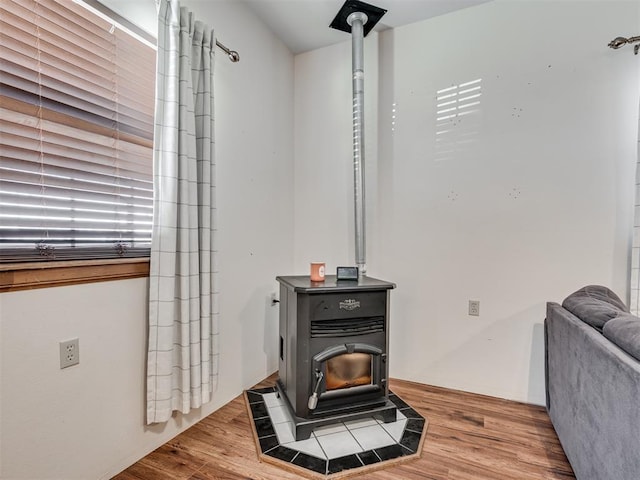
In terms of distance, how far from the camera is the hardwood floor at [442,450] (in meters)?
1.57

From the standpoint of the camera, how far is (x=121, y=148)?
1.65 m

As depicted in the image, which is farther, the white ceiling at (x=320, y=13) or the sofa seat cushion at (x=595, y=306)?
the white ceiling at (x=320, y=13)

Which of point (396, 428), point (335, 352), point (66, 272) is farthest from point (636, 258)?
point (66, 272)

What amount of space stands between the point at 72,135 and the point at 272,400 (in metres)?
1.84

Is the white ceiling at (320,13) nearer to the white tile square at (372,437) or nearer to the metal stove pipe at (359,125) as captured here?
the metal stove pipe at (359,125)

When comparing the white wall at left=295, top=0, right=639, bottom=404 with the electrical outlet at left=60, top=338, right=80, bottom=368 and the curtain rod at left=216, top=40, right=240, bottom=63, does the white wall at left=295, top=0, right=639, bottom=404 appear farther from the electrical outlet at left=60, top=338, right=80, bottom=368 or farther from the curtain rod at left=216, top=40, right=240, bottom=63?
the electrical outlet at left=60, top=338, right=80, bottom=368

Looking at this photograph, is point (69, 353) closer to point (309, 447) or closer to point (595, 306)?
point (309, 447)

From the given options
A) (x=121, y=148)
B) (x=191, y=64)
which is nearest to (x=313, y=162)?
(x=191, y=64)

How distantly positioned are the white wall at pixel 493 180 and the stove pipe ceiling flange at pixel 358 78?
0.24 m

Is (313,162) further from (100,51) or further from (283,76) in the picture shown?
(100,51)

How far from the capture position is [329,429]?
6.30 feet

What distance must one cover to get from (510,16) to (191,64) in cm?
210

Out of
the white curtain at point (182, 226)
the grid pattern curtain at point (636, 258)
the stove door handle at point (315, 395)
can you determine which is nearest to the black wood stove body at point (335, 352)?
the stove door handle at point (315, 395)

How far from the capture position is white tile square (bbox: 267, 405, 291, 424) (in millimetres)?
1996
